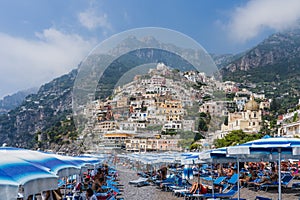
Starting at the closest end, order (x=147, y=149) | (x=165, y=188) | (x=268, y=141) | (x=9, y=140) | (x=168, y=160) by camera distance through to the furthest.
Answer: (x=268, y=141) → (x=165, y=188) → (x=168, y=160) → (x=147, y=149) → (x=9, y=140)

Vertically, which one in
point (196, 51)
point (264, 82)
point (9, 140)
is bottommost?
point (9, 140)

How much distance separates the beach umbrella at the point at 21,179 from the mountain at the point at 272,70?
78999mm

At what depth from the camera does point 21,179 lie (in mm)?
2303

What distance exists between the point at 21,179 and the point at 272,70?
4369 inches

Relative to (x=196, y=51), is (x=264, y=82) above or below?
above

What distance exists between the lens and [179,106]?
76.2ft

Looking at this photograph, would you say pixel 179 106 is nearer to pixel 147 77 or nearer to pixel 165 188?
pixel 147 77

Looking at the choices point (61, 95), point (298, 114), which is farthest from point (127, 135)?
point (61, 95)

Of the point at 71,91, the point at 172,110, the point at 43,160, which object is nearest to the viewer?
the point at 43,160

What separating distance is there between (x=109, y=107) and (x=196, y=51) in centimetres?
623

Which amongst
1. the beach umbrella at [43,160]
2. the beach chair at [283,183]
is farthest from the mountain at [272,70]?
the beach umbrella at [43,160]

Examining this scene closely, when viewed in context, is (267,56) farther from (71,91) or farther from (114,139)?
(114,139)

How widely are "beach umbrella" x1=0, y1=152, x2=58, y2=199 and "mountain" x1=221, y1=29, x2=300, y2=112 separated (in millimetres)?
78999

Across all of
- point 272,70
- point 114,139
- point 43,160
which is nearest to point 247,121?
point 114,139
